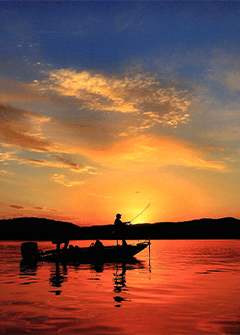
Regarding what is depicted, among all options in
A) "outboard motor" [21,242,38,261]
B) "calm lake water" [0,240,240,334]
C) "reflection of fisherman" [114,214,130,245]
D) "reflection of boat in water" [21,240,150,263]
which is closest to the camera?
"calm lake water" [0,240,240,334]

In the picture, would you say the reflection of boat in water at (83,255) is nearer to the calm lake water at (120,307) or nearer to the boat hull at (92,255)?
the boat hull at (92,255)

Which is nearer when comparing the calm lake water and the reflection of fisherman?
the calm lake water

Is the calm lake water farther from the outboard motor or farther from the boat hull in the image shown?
the outboard motor

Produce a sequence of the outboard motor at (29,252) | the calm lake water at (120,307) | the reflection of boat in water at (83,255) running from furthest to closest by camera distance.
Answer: the outboard motor at (29,252) < the reflection of boat in water at (83,255) < the calm lake water at (120,307)

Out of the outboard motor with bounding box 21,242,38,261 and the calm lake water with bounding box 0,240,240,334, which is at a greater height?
the outboard motor with bounding box 21,242,38,261

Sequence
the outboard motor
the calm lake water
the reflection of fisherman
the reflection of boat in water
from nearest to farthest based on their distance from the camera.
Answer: the calm lake water → the reflection of fisherman → the reflection of boat in water → the outboard motor

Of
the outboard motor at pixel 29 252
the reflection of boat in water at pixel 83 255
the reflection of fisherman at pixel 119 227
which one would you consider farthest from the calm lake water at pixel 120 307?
the outboard motor at pixel 29 252

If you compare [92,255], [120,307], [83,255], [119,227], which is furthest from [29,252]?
[120,307]

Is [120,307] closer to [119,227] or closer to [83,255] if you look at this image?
[119,227]

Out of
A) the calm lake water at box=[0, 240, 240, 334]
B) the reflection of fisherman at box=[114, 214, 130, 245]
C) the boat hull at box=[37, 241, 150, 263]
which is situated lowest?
the calm lake water at box=[0, 240, 240, 334]

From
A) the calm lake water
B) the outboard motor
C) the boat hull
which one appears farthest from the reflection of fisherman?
the calm lake water

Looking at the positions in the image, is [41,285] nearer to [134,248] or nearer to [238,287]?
[238,287]

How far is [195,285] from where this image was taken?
19.3 meters

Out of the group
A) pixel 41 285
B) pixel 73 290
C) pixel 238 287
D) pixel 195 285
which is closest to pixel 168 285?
pixel 195 285
